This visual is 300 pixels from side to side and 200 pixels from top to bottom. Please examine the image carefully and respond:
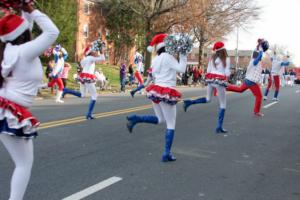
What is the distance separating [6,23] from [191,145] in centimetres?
520

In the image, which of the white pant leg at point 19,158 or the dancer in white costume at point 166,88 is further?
the dancer in white costume at point 166,88

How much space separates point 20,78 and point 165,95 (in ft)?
10.2

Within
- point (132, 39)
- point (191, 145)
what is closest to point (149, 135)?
point (191, 145)

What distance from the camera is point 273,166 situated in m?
6.50

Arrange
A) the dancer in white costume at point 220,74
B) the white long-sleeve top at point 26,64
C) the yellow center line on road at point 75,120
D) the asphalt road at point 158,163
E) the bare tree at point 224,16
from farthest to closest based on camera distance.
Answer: the bare tree at point 224,16
the yellow center line on road at point 75,120
the dancer in white costume at point 220,74
the asphalt road at point 158,163
the white long-sleeve top at point 26,64

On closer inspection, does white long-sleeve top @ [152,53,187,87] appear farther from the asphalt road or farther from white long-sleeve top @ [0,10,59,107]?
white long-sleeve top @ [0,10,59,107]

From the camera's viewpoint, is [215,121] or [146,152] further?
[215,121]

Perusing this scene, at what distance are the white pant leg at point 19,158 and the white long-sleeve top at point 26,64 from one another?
0.34 m

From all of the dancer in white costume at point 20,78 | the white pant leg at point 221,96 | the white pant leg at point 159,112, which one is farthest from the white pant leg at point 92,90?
the dancer in white costume at point 20,78

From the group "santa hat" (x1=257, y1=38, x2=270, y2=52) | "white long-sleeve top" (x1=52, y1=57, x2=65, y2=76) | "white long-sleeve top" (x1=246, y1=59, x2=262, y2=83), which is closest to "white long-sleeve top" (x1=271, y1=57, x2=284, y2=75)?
"white long-sleeve top" (x1=246, y1=59, x2=262, y2=83)

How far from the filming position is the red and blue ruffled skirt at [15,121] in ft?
11.3

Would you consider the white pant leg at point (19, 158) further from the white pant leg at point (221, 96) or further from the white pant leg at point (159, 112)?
the white pant leg at point (221, 96)

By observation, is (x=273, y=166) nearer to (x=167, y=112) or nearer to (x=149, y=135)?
(x=167, y=112)

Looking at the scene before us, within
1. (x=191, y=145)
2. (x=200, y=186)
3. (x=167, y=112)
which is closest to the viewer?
(x=200, y=186)
